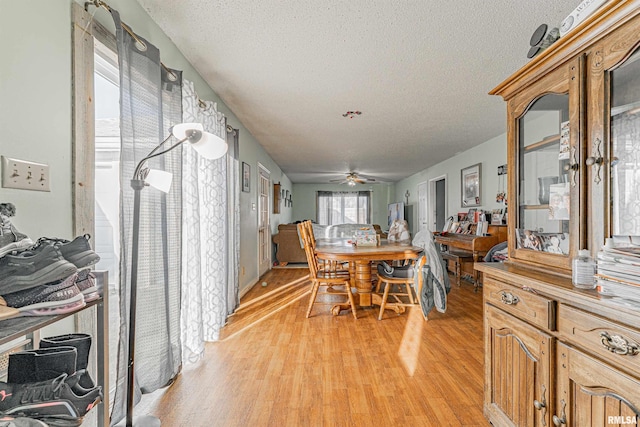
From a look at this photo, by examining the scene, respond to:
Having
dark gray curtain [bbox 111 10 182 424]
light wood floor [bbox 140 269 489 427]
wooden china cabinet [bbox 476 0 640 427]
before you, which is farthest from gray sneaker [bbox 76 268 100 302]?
wooden china cabinet [bbox 476 0 640 427]

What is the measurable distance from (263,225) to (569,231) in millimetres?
5213

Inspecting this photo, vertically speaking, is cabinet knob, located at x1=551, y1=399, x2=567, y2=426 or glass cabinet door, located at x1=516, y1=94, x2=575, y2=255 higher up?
glass cabinet door, located at x1=516, y1=94, x2=575, y2=255

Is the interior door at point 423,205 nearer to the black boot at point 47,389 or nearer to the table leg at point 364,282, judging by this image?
the table leg at point 364,282

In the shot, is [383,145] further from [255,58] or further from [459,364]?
[459,364]

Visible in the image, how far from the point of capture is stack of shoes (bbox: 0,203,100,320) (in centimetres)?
77

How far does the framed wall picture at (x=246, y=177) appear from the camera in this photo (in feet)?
14.1

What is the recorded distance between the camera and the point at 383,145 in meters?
5.56

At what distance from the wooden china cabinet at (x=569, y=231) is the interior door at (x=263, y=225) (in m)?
4.40

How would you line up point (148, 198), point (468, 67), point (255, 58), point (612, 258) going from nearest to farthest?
1. point (612, 258)
2. point (148, 198)
3. point (255, 58)
4. point (468, 67)

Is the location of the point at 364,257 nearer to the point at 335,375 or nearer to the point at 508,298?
the point at 335,375

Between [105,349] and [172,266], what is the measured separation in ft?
3.04

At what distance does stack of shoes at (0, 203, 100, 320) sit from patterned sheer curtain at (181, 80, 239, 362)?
→ 139 centimetres

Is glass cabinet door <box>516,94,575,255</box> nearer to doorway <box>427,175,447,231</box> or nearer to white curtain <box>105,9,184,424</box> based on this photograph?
white curtain <box>105,9,184,424</box>

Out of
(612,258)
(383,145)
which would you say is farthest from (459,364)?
(383,145)
